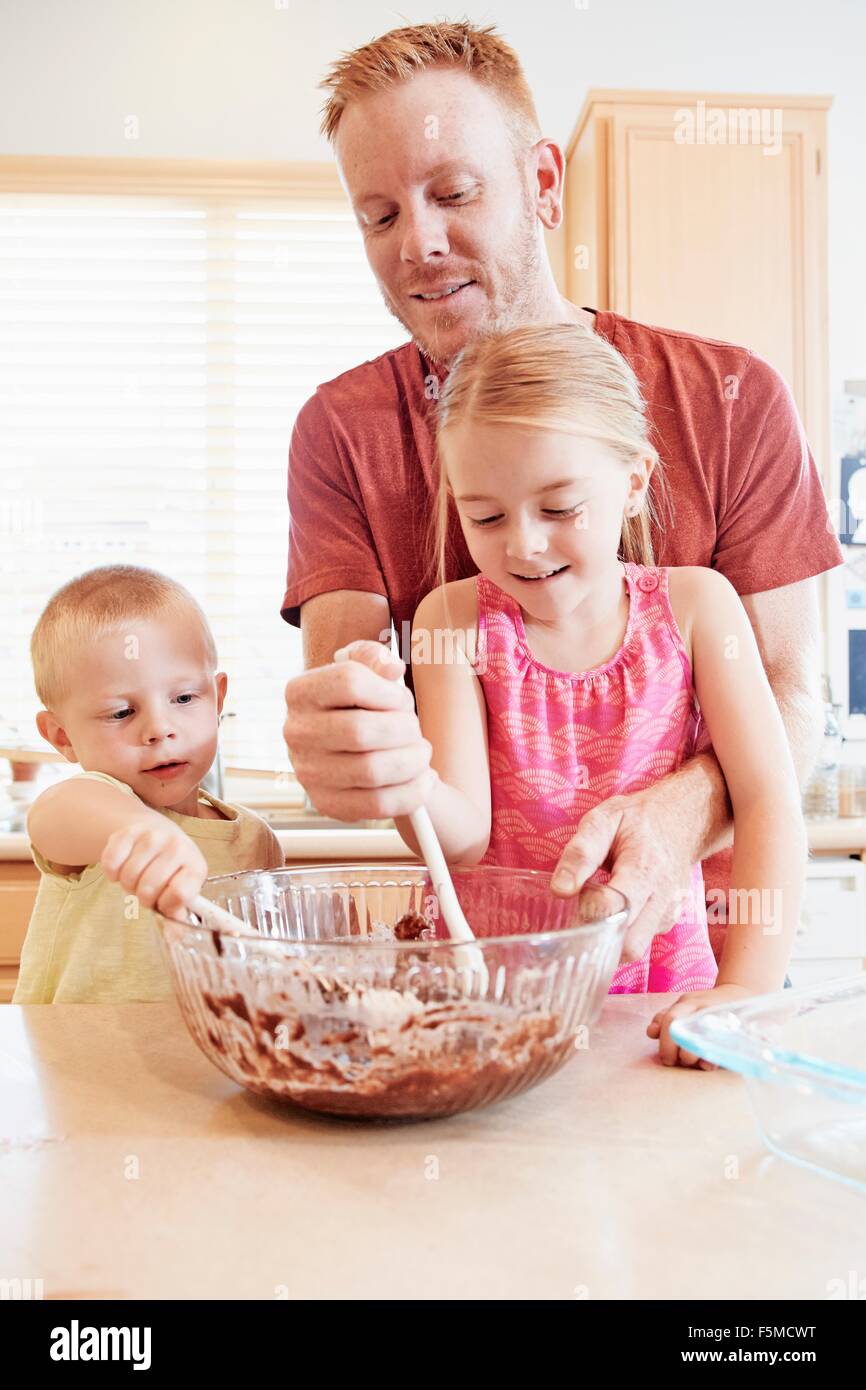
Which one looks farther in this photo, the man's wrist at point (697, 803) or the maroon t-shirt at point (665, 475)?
the maroon t-shirt at point (665, 475)

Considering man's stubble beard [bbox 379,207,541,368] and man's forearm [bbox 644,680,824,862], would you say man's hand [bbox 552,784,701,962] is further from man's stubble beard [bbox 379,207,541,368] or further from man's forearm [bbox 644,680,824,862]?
man's stubble beard [bbox 379,207,541,368]

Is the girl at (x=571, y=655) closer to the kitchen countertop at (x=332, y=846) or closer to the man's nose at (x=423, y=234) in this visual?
the man's nose at (x=423, y=234)

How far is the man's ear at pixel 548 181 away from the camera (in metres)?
1.43

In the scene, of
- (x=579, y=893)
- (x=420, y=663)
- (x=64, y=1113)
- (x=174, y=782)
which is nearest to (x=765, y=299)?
(x=420, y=663)

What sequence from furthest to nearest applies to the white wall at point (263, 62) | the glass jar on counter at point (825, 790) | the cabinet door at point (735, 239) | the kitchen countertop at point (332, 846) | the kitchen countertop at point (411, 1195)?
the white wall at point (263, 62), the cabinet door at point (735, 239), the glass jar on counter at point (825, 790), the kitchen countertop at point (332, 846), the kitchen countertop at point (411, 1195)

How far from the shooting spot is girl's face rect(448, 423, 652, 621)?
104 centimetres

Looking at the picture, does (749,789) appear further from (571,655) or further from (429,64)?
(429,64)

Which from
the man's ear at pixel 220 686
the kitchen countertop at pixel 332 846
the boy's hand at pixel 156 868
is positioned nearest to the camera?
the boy's hand at pixel 156 868

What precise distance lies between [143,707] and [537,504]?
0.44 meters

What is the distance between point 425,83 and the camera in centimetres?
130

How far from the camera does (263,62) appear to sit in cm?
305

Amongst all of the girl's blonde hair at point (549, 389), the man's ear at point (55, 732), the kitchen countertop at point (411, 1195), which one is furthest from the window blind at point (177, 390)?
the kitchen countertop at point (411, 1195)

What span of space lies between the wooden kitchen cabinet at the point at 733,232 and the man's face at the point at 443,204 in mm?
1454
